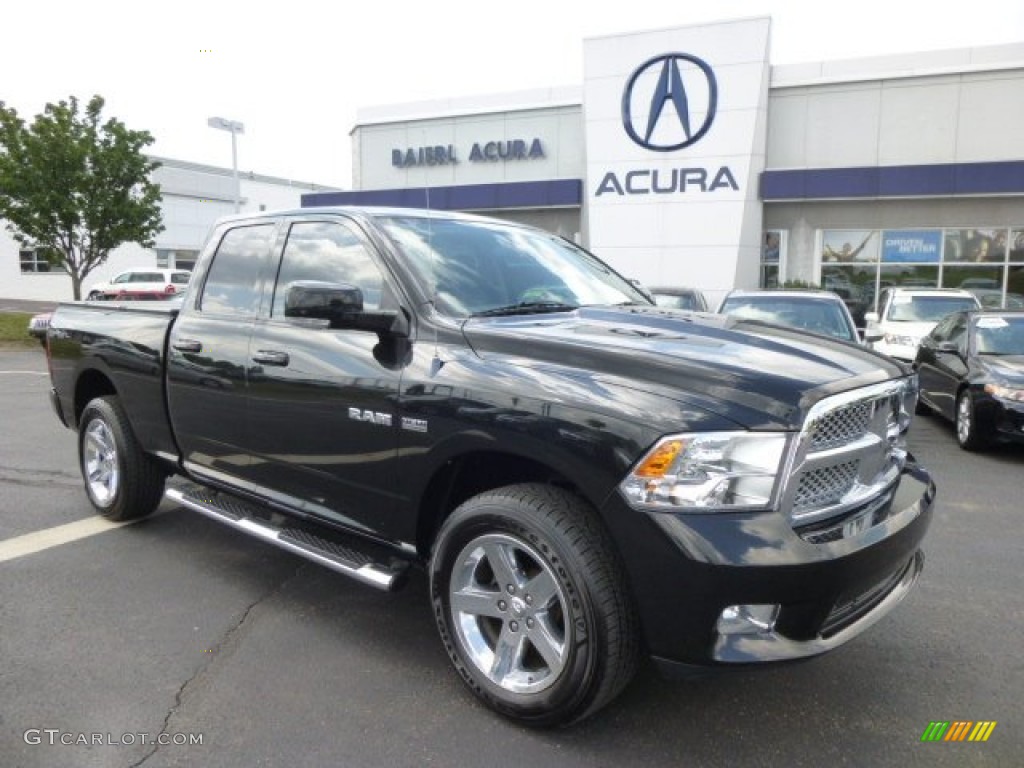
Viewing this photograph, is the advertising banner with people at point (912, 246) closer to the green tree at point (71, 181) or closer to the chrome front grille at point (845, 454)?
the green tree at point (71, 181)

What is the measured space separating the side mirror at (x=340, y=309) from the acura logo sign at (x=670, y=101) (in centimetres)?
1963

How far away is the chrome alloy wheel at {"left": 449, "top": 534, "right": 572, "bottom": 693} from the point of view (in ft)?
8.98

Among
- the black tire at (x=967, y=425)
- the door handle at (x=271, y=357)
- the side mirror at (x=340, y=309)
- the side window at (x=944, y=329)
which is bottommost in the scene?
the black tire at (x=967, y=425)

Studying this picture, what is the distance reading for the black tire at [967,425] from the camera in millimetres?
7534

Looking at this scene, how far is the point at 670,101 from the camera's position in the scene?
21125 millimetres

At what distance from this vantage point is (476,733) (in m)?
2.83

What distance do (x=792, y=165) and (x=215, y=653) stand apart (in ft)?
69.4

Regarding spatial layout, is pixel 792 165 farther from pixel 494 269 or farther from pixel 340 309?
pixel 340 309

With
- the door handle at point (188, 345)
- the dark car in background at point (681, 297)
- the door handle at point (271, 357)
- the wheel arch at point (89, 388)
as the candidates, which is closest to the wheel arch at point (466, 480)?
the door handle at point (271, 357)

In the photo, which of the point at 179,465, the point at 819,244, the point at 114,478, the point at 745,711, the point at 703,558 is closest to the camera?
the point at 703,558

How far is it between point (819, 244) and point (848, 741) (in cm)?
2110

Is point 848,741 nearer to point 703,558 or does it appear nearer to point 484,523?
point 703,558

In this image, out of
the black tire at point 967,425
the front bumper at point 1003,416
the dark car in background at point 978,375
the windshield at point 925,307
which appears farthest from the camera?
the windshield at point 925,307

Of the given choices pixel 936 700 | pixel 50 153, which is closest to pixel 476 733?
pixel 936 700
